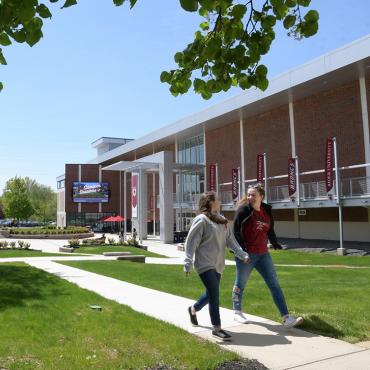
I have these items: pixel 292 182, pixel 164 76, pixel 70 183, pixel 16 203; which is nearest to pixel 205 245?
pixel 164 76

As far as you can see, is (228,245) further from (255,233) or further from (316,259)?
(316,259)

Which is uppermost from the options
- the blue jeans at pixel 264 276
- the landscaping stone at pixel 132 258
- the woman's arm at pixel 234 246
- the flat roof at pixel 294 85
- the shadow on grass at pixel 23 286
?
the flat roof at pixel 294 85

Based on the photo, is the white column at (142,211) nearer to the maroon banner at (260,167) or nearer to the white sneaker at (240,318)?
the maroon banner at (260,167)

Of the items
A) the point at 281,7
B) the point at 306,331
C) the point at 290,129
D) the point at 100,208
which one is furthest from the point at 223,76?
the point at 100,208

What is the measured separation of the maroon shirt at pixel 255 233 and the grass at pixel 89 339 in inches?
57.4

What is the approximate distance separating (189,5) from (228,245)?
356 centimetres

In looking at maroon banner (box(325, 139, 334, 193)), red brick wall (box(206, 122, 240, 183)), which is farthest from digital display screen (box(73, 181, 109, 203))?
maroon banner (box(325, 139, 334, 193))

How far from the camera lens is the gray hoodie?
5.73 m

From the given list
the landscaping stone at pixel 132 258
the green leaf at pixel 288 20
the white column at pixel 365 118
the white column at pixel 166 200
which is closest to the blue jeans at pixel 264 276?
the green leaf at pixel 288 20

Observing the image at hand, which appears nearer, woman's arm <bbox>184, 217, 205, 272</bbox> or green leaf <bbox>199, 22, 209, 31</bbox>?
green leaf <bbox>199, 22, 209, 31</bbox>

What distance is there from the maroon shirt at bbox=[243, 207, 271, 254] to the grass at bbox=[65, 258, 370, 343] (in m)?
1.16

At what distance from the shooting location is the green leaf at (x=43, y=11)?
3.57 m

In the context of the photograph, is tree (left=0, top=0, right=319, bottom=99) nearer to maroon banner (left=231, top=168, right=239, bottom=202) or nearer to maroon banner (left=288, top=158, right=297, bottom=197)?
maroon banner (left=288, top=158, right=297, bottom=197)

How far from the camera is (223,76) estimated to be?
4711 millimetres
